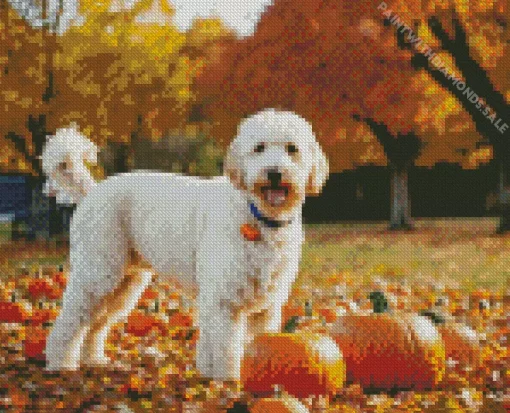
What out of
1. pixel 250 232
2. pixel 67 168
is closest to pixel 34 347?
pixel 67 168

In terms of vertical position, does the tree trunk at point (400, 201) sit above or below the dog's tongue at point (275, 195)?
below

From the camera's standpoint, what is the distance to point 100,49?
15.5 metres

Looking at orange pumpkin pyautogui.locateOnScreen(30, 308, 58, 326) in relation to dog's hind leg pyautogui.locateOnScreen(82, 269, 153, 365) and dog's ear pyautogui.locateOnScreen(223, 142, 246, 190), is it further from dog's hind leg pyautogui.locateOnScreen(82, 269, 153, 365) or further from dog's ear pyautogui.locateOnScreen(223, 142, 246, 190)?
dog's ear pyautogui.locateOnScreen(223, 142, 246, 190)

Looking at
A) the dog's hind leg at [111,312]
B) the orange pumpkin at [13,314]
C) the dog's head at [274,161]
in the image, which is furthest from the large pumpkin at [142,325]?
the dog's head at [274,161]

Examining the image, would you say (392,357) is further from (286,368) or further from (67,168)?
(67,168)

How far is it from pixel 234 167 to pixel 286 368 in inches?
46.9

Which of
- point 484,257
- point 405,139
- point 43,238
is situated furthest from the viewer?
point 405,139

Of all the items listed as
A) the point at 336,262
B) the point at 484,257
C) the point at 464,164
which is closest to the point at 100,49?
the point at 336,262

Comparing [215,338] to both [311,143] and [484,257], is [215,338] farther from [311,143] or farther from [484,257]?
[484,257]

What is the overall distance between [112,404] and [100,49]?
11.9 meters

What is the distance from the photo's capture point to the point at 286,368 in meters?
4.81

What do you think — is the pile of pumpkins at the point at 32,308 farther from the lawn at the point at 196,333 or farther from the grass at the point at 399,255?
the grass at the point at 399,255

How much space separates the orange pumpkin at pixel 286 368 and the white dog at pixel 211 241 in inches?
4.7

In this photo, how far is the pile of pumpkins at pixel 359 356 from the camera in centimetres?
481
